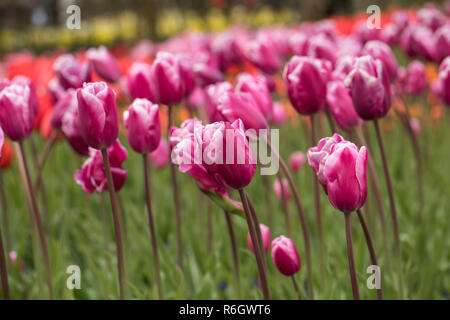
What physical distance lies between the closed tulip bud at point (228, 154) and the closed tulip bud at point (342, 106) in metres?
0.55

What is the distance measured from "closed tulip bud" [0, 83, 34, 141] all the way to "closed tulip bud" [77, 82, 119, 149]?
0.27 metres

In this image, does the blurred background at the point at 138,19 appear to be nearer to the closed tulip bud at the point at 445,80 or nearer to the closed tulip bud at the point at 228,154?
the closed tulip bud at the point at 445,80

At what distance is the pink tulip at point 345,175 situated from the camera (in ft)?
3.80

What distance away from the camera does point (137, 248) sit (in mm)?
2344

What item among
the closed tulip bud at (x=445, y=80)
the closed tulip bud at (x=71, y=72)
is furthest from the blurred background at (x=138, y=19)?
the closed tulip bud at (x=71, y=72)

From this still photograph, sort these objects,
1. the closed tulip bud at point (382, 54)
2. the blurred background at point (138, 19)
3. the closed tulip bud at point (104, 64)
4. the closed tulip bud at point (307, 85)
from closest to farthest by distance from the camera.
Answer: the closed tulip bud at point (307, 85)
the closed tulip bud at point (382, 54)
the closed tulip bud at point (104, 64)
the blurred background at point (138, 19)

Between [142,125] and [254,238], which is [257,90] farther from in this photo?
[254,238]

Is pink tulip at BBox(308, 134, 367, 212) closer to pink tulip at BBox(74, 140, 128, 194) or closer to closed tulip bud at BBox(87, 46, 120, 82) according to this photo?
pink tulip at BBox(74, 140, 128, 194)

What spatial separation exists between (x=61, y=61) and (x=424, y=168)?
6.04ft

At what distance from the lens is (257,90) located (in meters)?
1.72

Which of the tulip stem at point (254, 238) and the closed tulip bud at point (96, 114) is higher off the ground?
the closed tulip bud at point (96, 114)

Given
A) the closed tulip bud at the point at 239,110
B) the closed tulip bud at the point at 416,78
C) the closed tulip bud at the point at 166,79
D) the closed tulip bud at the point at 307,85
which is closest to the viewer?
the closed tulip bud at the point at 239,110

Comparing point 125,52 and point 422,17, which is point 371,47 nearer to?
point 422,17

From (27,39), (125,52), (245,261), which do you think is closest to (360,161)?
(245,261)
